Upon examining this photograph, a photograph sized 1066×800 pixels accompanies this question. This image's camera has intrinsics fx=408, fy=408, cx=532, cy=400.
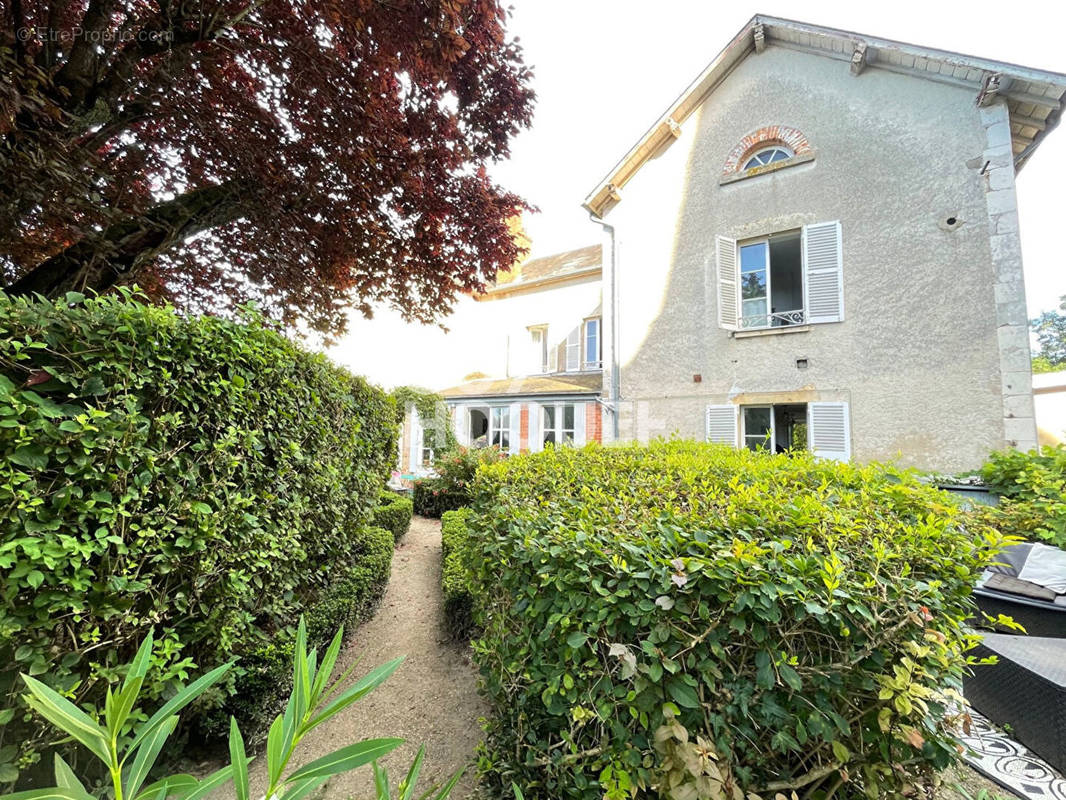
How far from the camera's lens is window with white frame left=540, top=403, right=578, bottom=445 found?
1069 cm

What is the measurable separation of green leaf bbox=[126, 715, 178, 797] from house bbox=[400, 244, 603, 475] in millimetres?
9383

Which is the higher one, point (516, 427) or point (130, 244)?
point (130, 244)

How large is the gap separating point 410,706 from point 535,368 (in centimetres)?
1149

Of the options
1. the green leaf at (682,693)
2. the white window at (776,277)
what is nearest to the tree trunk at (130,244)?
the green leaf at (682,693)

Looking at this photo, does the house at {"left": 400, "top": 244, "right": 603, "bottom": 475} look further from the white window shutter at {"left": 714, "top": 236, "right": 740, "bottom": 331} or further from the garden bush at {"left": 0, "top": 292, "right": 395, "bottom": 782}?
the garden bush at {"left": 0, "top": 292, "right": 395, "bottom": 782}

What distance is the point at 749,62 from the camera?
8.22 metres

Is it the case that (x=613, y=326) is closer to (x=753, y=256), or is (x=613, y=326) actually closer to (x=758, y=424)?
(x=753, y=256)

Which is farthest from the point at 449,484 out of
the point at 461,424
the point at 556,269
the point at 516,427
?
the point at 556,269

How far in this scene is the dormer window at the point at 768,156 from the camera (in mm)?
7871

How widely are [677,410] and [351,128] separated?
7.11 m

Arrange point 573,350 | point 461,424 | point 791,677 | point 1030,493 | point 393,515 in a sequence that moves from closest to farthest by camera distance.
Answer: point 791,677
point 1030,493
point 393,515
point 573,350
point 461,424

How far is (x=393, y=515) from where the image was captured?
5.55 metres

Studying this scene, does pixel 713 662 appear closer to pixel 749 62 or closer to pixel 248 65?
pixel 248 65

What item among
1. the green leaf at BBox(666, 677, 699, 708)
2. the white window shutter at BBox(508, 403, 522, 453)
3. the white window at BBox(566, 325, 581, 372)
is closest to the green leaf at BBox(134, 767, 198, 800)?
the green leaf at BBox(666, 677, 699, 708)
